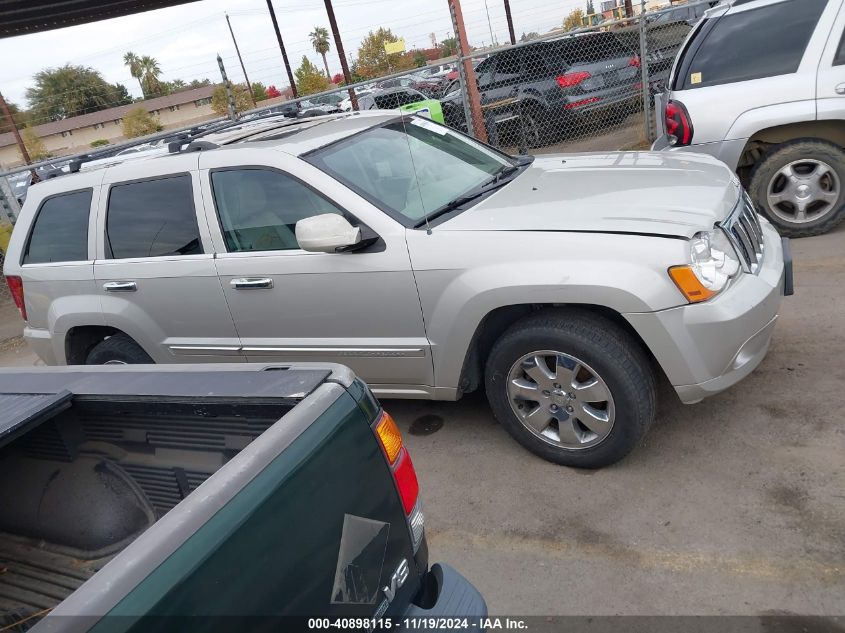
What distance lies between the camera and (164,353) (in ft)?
14.0

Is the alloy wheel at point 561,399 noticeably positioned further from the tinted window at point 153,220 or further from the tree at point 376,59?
the tree at point 376,59

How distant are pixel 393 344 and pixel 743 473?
5.85 ft

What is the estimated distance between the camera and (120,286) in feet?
13.9

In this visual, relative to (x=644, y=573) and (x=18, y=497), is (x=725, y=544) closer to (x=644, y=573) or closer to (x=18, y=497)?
(x=644, y=573)

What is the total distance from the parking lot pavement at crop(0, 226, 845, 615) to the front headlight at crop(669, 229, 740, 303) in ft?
2.84

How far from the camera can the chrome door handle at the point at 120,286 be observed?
4180mm

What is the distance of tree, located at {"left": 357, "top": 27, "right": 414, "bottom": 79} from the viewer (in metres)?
38.7

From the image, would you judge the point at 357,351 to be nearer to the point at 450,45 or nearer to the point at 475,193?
the point at 475,193

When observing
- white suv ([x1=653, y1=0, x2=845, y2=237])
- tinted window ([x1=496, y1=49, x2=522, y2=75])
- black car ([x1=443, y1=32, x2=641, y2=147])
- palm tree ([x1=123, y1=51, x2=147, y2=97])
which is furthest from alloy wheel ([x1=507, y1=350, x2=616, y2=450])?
palm tree ([x1=123, y1=51, x2=147, y2=97])

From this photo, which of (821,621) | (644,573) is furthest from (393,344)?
(821,621)

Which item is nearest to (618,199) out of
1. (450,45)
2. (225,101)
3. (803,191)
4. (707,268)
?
(707,268)

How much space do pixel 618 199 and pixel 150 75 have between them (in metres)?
63.6

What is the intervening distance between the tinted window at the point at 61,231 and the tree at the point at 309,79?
3220 centimetres

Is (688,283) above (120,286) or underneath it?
underneath
